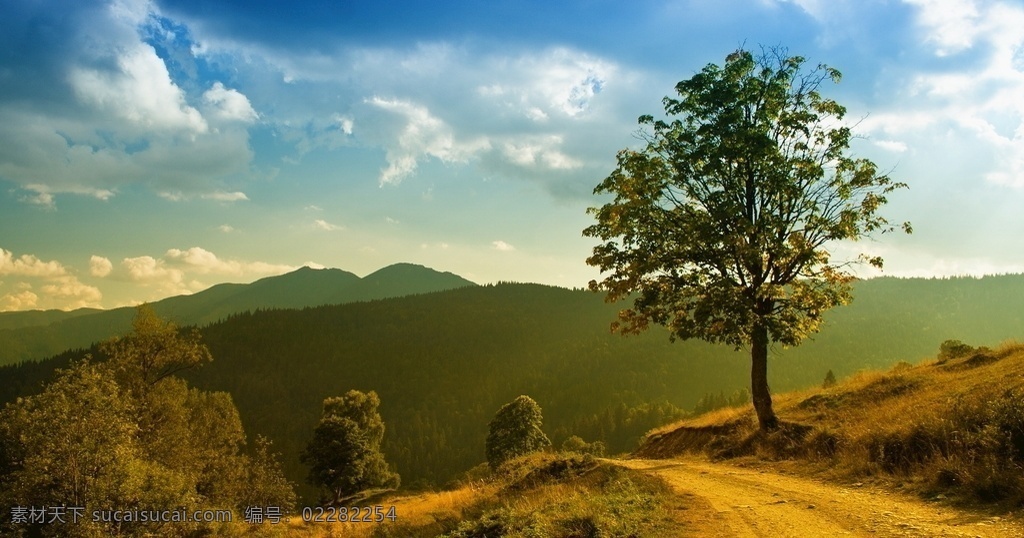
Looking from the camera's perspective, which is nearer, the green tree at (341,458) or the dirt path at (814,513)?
the dirt path at (814,513)

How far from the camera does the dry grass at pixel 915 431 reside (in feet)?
34.6

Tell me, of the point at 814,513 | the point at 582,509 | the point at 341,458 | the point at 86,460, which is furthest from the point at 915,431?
the point at 341,458

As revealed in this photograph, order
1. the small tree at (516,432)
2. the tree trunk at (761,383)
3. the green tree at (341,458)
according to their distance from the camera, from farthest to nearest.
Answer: the small tree at (516,432)
the green tree at (341,458)
the tree trunk at (761,383)

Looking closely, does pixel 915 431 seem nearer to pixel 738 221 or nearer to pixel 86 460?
pixel 738 221

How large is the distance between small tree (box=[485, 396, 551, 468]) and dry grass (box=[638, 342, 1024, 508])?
48.3 m

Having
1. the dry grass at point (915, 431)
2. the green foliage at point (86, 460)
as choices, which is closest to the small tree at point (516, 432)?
the green foliage at point (86, 460)

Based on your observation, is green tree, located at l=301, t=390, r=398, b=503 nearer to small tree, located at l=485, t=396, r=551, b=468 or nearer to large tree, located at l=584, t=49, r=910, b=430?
small tree, located at l=485, t=396, r=551, b=468

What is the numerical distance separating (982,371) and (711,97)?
13.9 metres

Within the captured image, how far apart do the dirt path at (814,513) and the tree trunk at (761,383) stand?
5.93m

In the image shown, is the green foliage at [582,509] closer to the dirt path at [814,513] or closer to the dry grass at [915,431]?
the dirt path at [814,513]

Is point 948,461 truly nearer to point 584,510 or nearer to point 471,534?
point 584,510

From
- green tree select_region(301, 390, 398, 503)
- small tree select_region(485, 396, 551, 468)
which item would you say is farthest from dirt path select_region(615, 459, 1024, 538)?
green tree select_region(301, 390, 398, 503)

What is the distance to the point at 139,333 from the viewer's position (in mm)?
37531

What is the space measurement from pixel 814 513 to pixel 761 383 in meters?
10.4
